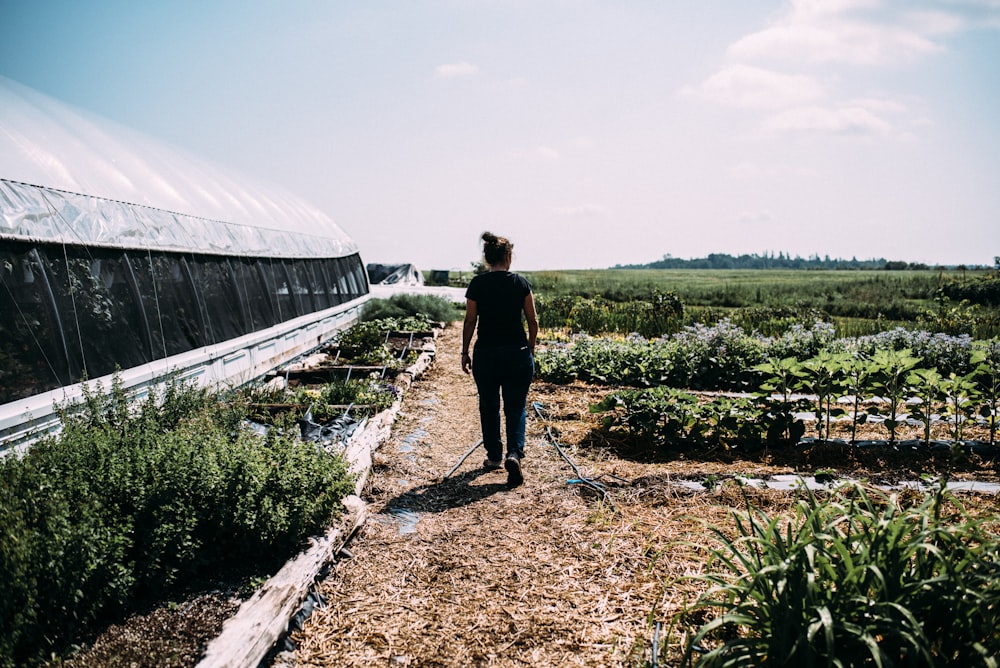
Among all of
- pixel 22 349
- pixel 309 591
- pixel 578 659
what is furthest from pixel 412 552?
pixel 22 349

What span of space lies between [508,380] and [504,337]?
1.12 feet

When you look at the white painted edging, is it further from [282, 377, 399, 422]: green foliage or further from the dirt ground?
[282, 377, 399, 422]: green foliage

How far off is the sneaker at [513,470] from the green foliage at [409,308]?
941 cm

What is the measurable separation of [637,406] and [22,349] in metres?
4.91

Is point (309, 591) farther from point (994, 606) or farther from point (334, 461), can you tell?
point (994, 606)

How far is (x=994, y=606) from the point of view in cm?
210

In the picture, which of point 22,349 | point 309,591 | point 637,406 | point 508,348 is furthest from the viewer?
point 637,406

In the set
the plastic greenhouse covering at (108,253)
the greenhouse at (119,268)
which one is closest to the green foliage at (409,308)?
the greenhouse at (119,268)

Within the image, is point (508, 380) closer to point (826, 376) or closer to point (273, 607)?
point (273, 607)

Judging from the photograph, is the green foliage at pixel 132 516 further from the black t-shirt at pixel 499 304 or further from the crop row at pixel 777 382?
the crop row at pixel 777 382

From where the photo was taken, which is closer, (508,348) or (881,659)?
(881,659)

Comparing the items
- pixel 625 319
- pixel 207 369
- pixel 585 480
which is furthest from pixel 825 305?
pixel 207 369

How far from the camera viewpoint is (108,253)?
564cm

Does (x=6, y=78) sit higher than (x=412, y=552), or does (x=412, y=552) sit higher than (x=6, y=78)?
(x=6, y=78)
